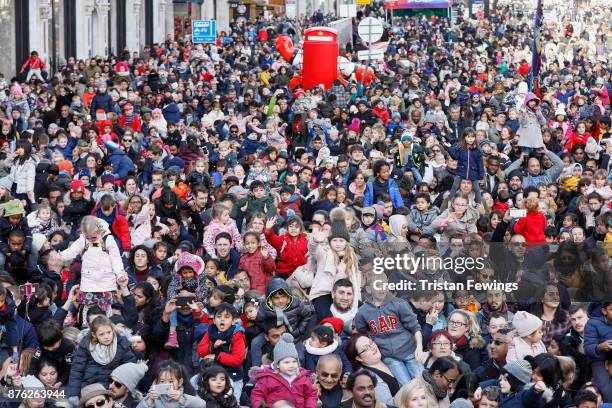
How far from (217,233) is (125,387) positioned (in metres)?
4.66

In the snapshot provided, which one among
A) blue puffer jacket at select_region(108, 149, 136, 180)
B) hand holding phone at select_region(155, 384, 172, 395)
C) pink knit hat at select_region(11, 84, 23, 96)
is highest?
pink knit hat at select_region(11, 84, 23, 96)

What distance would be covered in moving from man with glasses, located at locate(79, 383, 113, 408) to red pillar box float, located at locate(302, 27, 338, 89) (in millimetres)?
22028

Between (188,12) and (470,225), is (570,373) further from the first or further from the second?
(188,12)

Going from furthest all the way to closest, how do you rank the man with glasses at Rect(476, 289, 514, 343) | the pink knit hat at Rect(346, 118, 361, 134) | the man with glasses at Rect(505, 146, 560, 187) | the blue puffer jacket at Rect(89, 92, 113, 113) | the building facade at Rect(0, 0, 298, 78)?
the building facade at Rect(0, 0, 298, 78) < the blue puffer jacket at Rect(89, 92, 113, 113) < the pink knit hat at Rect(346, 118, 361, 134) < the man with glasses at Rect(505, 146, 560, 187) < the man with glasses at Rect(476, 289, 514, 343)

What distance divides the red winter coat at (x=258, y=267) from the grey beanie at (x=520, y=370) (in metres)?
4.08

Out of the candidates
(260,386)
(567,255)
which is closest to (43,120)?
(567,255)

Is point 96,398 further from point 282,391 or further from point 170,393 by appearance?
point 282,391

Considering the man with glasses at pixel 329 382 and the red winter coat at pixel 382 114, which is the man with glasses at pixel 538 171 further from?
the man with glasses at pixel 329 382

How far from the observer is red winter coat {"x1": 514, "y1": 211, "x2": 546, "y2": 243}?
1548 cm

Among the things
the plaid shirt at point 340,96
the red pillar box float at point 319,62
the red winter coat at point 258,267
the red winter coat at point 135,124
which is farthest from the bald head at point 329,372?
the red pillar box float at point 319,62

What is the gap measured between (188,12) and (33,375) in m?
48.3

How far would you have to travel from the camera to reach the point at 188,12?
5784cm
